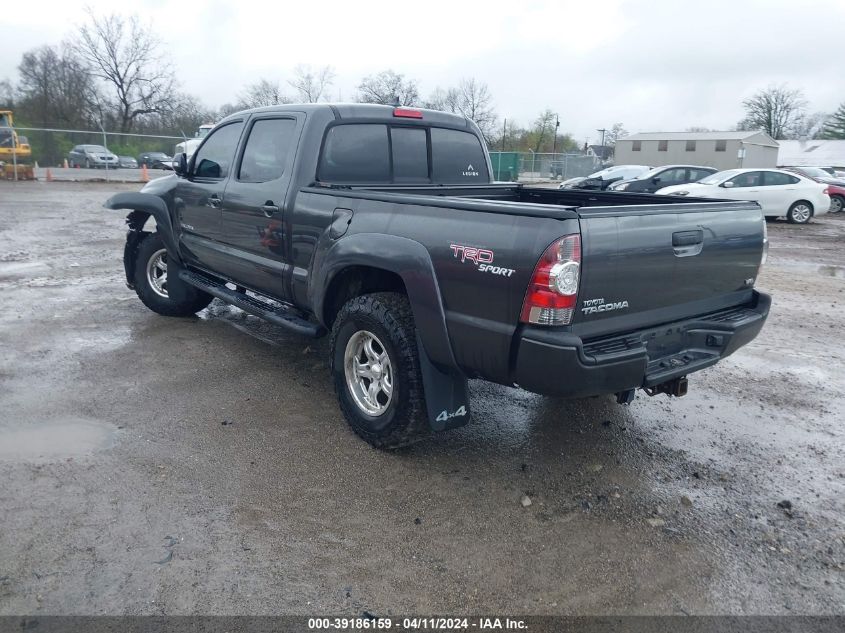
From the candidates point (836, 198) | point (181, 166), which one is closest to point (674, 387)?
point (181, 166)

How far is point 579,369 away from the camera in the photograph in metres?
2.95

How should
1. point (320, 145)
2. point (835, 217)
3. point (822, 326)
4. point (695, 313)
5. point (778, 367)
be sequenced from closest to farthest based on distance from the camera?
1. point (695, 313)
2. point (320, 145)
3. point (778, 367)
4. point (822, 326)
5. point (835, 217)

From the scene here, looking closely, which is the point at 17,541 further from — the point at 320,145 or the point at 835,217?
the point at 835,217

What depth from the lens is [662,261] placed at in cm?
327

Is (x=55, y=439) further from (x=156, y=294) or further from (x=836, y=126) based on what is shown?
(x=836, y=126)

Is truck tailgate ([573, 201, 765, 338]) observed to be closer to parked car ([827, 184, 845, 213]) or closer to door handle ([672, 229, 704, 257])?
door handle ([672, 229, 704, 257])

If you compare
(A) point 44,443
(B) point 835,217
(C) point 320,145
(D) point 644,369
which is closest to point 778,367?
(D) point 644,369

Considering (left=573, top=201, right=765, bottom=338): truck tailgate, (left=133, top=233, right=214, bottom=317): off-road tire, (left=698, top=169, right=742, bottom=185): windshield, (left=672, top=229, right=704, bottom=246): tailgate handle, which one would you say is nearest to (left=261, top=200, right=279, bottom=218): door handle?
(left=133, top=233, right=214, bottom=317): off-road tire

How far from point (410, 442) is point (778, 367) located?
12.1 feet

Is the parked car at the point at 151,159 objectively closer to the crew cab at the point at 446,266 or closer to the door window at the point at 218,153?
the door window at the point at 218,153

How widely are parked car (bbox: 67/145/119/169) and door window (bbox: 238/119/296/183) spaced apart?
3012 centimetres

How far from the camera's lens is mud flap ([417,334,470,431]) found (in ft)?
11.7

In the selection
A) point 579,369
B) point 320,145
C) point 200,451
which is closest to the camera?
point 579,369

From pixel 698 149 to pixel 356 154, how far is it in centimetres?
5524
